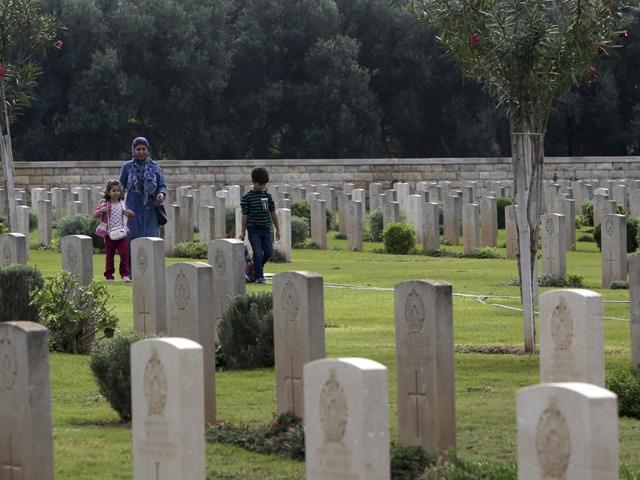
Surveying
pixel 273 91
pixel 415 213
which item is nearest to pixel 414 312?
pixel 415 213

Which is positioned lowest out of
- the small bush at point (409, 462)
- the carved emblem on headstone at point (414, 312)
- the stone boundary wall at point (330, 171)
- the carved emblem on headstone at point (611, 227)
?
the small bush at point (409, 462)

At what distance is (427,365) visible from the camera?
5.00 metres

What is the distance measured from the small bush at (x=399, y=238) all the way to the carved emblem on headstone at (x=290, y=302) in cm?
1341

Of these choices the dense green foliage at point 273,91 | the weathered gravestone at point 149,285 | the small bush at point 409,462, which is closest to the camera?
the small bush at point 409,462

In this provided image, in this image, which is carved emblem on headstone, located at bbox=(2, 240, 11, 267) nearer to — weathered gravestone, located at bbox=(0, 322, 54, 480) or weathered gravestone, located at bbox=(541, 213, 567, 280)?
weathered gravestone, located at bbox=(0, 322, 54, 480)

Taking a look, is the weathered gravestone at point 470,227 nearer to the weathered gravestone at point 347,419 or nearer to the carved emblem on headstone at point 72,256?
the carved emblem on headstone at point 72,256

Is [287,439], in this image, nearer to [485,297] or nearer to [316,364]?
[316,364]

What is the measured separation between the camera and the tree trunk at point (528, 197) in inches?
333

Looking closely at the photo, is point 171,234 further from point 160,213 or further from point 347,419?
point 347,419

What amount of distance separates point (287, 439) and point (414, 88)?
138ft

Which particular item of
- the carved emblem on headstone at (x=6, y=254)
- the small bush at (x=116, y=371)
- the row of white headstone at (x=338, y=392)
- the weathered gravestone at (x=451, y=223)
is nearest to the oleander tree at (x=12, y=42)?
the carved emblem on headstone at (x=6, y=254)

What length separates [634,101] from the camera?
46.0 metres

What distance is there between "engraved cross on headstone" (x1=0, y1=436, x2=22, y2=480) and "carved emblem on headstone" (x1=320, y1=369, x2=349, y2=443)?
153cm

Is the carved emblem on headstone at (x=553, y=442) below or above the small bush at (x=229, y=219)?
below
